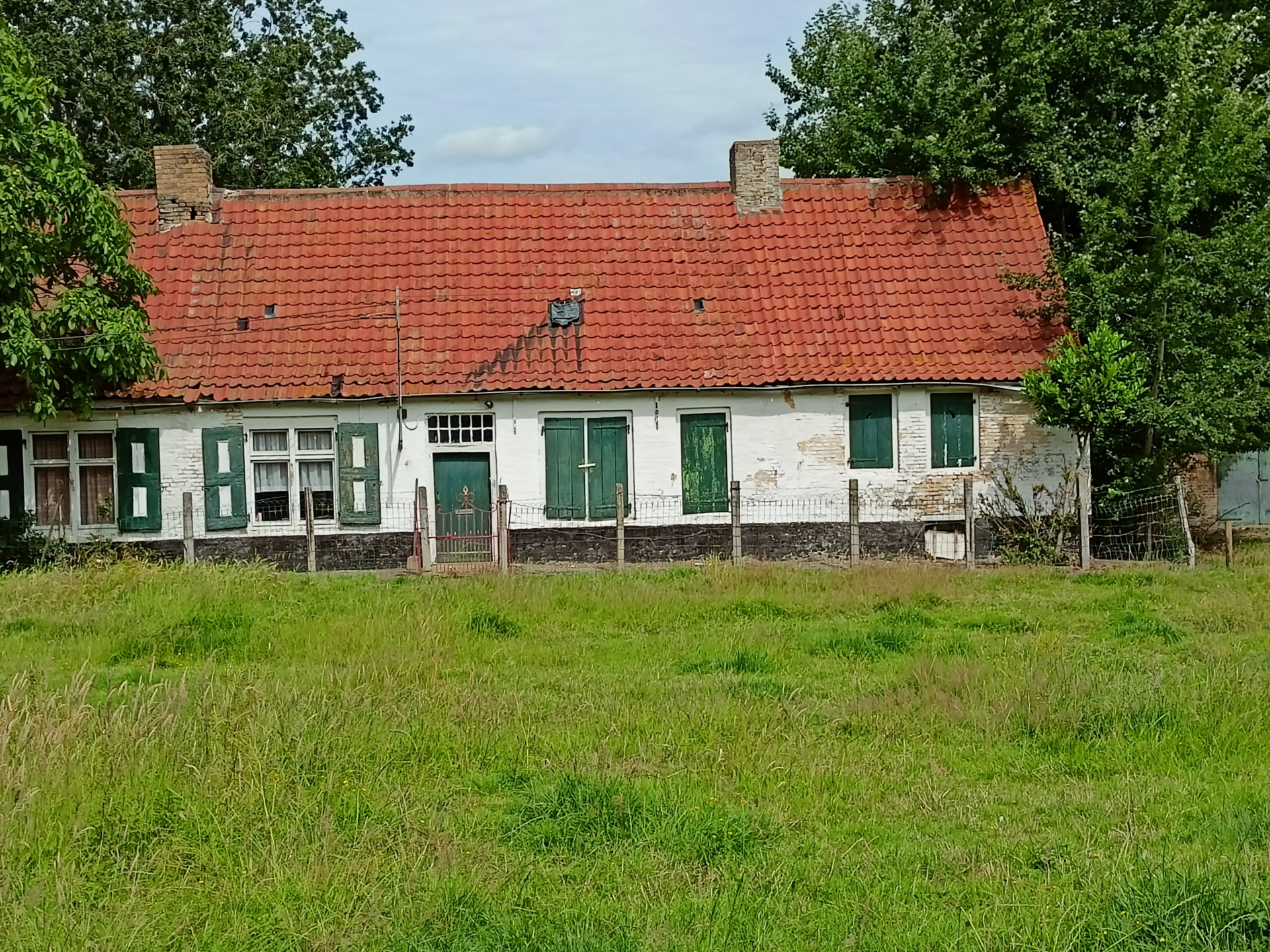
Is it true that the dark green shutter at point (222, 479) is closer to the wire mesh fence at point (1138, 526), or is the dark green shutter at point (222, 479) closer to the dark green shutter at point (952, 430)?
the dark green shutter at point (952, 430)

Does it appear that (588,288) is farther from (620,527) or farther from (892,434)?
(892,434)

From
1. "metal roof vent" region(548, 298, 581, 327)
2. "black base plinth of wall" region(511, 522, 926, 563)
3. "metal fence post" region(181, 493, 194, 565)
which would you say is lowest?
"black base plinth of wall" region(511, 522, 926, 563)

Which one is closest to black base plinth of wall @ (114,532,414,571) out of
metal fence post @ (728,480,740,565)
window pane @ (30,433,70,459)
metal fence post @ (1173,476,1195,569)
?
window pane @ (30,433,70,459)

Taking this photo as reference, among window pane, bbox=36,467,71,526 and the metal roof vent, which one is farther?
the metal roof vent

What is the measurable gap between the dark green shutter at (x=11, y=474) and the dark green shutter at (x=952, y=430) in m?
14.0

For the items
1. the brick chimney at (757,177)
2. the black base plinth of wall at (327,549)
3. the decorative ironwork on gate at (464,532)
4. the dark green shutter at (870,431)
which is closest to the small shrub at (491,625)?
the decorative ironwork on gate at (464,532)

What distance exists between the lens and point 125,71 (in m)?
30.0

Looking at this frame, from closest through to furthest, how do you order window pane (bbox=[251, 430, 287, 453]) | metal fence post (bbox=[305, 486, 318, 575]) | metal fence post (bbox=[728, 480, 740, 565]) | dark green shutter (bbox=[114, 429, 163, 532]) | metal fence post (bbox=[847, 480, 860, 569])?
metal fence post (bbox=[847, 480, 860, 569]) < metal fence post (bbox=[728, 480, 740, 565]) < metal fence post (bbox=[305, 486, 318, 575]) < dark green shutter (bbox=[114, 429, 163, 532]) < window pane (bbox=[251, 430, 287, 453])

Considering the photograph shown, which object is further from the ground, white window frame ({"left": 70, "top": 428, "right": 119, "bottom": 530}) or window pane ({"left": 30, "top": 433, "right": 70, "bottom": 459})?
window pane ({"left": 30, "top": 433, "right": 70, "bottom": 459})

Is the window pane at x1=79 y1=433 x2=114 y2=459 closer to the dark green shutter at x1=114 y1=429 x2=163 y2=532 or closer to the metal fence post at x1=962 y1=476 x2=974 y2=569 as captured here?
the dark green shutter at x1=114 y1=429 x2=163 y2=532

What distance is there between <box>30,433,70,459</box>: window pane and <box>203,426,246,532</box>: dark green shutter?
2.19 metres

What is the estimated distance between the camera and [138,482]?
19.4 meters

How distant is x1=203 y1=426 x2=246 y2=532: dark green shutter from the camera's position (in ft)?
63.8

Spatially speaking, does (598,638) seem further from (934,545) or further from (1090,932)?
(934,545)
